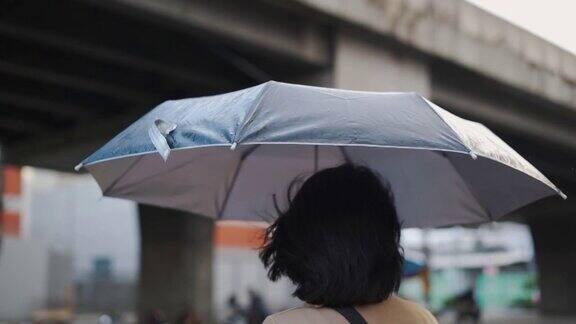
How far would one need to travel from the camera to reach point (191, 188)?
425 cm

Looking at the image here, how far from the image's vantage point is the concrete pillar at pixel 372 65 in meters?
12.9

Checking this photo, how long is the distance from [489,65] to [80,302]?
82.5 feet

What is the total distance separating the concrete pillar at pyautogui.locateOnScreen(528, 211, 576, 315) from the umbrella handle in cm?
3614

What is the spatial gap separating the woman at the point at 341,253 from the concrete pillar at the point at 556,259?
36487mm

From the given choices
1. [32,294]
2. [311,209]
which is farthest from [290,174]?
[32,294]

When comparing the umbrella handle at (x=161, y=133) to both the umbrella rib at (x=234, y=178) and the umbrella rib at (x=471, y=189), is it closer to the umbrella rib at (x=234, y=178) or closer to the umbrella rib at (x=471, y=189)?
the umbrella rib at (x=234, y=178)

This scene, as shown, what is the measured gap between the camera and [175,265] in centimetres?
2105

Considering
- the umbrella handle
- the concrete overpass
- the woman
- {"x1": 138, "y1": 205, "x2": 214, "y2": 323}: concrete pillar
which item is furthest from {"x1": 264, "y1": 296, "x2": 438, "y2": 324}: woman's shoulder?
{"x1": 138, "y1": 205, "x2": 214, "y2": 323}: concrete pillar

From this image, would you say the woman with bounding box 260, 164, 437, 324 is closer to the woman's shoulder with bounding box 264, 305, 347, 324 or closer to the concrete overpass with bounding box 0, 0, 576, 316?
the woman's shoulder with bounding box 264, 305, 347, 324

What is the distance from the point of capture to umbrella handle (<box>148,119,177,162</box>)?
2.93m

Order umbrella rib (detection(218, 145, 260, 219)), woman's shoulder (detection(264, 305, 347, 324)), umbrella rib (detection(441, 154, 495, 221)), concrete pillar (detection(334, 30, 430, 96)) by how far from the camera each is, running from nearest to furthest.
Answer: woman's shoulder (detection(264, 305, 347, 324)) → umbrella rib (detection(441, 154, 495, 221)) → umbrella rib (detection(218, 145, 260, 219)) → concrete pillar (detection(334, 30, 430, 96))

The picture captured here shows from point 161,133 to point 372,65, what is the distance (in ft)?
34.8

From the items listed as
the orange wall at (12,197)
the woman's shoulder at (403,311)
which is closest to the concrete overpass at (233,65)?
the woman's shoulder at (403,311)

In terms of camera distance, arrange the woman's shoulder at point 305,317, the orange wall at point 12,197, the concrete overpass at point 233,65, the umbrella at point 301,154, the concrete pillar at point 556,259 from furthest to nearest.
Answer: the concrete pillar at point 556,259, the orange wall at point 12,197, the concrete overpass at point 233,65, the umbrella at point 301,154, the woman's shoulder at point 305,317
